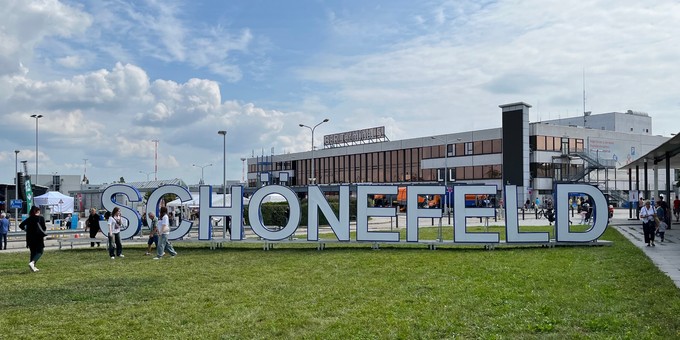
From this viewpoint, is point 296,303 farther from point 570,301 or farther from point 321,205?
point 321,205

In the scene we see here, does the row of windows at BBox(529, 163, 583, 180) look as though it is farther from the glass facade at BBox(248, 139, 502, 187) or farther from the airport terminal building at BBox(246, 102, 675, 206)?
the glass facade at BBox(248, 139, 502, 187)

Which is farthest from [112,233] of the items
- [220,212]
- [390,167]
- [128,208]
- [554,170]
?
[390,167]

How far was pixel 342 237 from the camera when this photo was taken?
22594mm

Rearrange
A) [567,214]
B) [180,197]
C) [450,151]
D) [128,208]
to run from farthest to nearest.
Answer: [450,151], [128,208], [180,197], [567,214]

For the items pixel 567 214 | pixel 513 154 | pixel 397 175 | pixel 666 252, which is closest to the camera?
pixel 666 252

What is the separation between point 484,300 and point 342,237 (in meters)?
11.9

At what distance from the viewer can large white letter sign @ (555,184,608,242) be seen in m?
21.5

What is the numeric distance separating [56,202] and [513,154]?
5127 cm

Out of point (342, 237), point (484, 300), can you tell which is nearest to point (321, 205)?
point (342, 237)

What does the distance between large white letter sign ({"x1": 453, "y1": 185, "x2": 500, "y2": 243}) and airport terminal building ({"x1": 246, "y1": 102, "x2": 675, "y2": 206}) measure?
124ft

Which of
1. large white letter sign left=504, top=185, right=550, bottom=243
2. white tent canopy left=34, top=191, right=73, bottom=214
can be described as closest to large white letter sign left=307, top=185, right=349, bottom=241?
large white letter sign left=504, top=185, right=550, bottom=243

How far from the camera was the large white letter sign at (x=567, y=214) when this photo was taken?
21453 mm

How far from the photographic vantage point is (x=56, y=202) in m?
43.3

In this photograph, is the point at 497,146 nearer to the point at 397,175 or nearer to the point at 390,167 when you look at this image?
the point at 397,175
